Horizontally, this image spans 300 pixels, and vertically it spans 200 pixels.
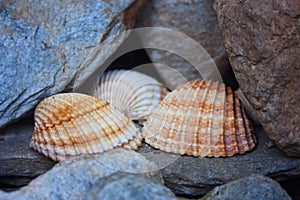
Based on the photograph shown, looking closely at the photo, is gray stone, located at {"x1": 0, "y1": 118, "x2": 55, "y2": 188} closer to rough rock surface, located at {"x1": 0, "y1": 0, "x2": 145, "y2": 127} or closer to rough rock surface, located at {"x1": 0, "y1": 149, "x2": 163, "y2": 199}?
rough rock surface, located at {"x1": 0, "y1": 0, "x2": 145, "y2": 127}

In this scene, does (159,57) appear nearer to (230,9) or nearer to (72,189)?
(230,9)

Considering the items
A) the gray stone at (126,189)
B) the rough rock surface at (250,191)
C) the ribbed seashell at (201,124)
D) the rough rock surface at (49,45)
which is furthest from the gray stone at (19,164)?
the rough rock surface at (250,191)

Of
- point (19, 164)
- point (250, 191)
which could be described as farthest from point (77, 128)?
point (250, 191)

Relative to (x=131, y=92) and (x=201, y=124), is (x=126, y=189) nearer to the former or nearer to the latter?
(x=201, y=124)

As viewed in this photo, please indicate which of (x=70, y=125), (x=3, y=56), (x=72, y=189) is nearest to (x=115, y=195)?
(x=72, y=189)

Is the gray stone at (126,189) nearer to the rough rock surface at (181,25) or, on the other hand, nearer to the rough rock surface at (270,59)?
the rough rock surface at (270,59)

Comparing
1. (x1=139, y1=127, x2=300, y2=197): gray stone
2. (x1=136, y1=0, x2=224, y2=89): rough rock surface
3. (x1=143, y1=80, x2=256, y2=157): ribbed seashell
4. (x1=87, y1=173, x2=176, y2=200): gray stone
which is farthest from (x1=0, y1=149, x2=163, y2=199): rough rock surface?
(x1=136, y1=0, x2=224, y2=89): rough rock surface
